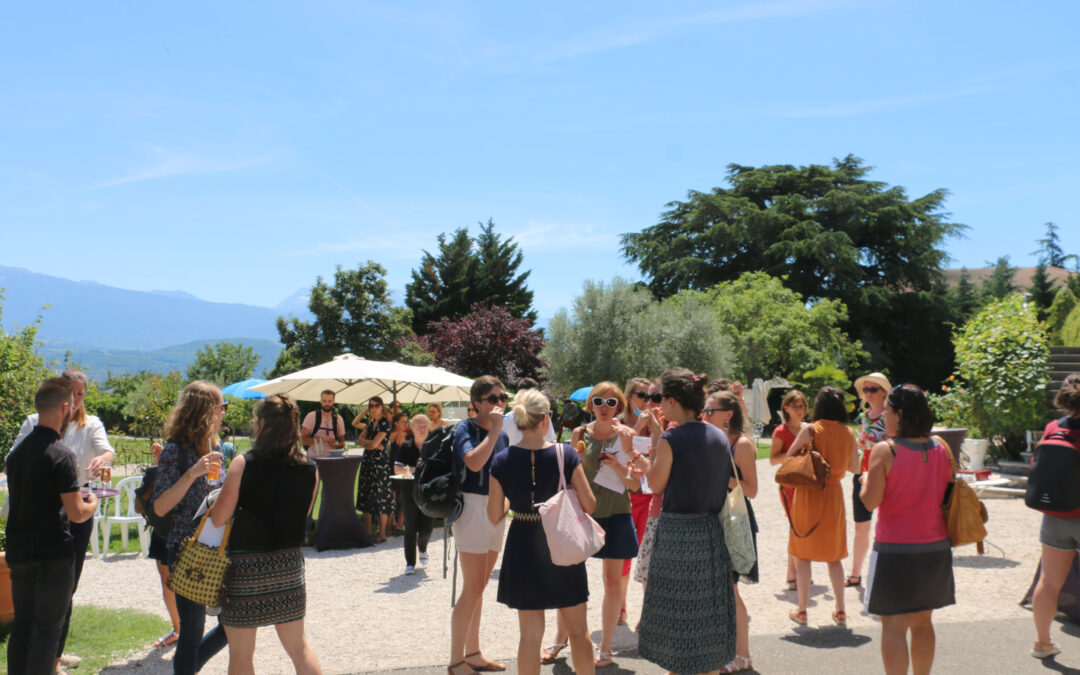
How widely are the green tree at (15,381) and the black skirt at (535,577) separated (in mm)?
8917

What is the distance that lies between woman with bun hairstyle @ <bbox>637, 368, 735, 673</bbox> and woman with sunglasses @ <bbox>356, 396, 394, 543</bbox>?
6.25 m

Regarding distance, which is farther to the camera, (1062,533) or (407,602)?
(407,602)

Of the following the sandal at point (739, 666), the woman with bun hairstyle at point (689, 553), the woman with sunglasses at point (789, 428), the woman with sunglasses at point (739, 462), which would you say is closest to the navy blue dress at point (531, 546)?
the woman with bun hairstyle at point (689, 553)

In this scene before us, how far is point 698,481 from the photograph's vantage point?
3.87 m

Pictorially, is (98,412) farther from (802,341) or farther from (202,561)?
(202,561)

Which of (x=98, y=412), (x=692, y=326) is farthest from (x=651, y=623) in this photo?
(x=98, y=412)

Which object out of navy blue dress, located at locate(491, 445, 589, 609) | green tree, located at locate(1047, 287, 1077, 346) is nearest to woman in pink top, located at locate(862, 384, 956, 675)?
navy blue dress, located at locate(491, 445, 589, 609)

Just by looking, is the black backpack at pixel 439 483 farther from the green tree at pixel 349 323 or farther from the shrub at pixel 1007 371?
the green tree at pixel 349 323

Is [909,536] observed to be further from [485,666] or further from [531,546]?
[485,666]

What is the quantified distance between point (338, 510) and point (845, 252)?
37789 millimetres

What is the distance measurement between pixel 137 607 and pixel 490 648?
10.7 ft

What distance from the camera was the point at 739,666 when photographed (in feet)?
15.7

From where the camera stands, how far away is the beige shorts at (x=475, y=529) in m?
4.66

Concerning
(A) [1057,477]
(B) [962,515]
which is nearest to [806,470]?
(A) [1057,477]
